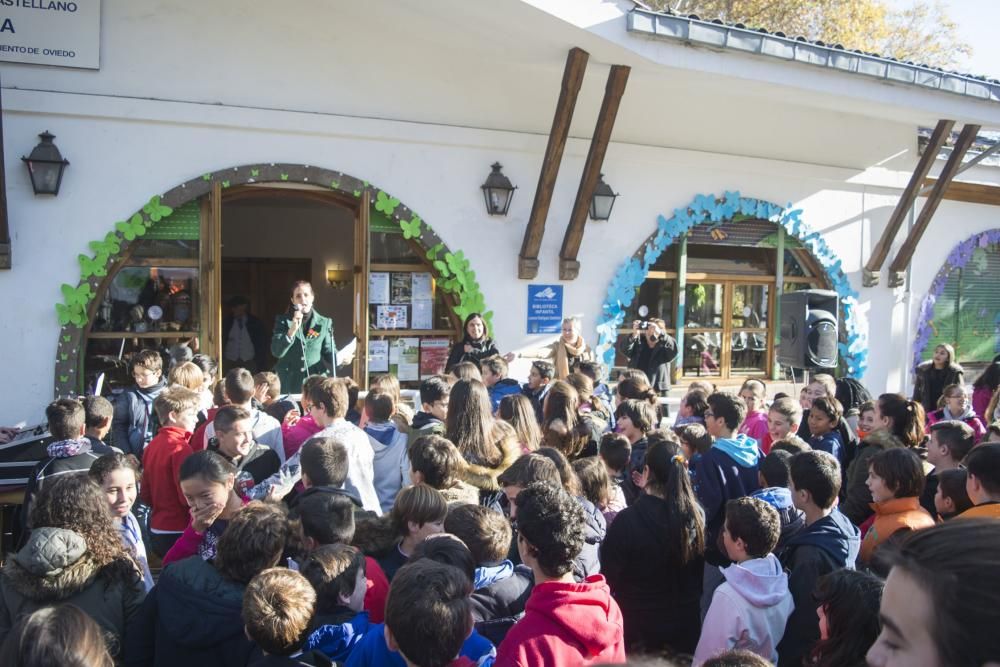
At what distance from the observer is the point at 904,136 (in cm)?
1132

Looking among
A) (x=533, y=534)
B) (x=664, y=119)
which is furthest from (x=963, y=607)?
(x=664, y=119)

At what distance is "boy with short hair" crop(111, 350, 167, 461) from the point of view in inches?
214

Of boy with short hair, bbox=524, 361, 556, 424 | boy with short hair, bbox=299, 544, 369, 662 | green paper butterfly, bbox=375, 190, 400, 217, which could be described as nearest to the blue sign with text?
green paper butterfly, bbox=375, 190, 400, 217

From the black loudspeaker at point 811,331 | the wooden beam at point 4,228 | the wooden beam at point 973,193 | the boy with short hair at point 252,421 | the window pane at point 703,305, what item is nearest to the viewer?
the boy with short hair at point 252,421

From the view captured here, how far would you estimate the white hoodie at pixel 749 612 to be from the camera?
9.45ft

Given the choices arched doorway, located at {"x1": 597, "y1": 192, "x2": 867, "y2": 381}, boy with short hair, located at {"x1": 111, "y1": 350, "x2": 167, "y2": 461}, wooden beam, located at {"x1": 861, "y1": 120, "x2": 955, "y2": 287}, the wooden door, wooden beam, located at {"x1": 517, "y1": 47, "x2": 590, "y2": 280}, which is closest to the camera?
boy with short hair, located at {"x1": 111, "y1": 350, "x2": 167, "y2": 461}

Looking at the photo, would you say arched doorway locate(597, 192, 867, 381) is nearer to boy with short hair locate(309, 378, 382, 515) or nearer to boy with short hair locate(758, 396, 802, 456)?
boy with short hair locate(758, 396, 802, 456)

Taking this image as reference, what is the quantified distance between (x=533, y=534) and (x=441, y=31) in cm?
665

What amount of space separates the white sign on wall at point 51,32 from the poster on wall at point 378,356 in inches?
141

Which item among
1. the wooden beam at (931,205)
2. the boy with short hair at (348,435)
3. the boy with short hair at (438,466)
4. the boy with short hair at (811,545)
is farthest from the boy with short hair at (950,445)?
the wooden beam at (931,205)

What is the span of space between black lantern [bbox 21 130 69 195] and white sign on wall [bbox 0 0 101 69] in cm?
67

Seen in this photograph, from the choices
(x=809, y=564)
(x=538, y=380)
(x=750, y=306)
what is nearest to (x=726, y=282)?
(x=750, y=306)

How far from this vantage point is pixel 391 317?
871 cm

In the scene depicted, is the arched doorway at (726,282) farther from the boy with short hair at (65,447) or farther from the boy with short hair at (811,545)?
the boy with short hair at (65,447)
